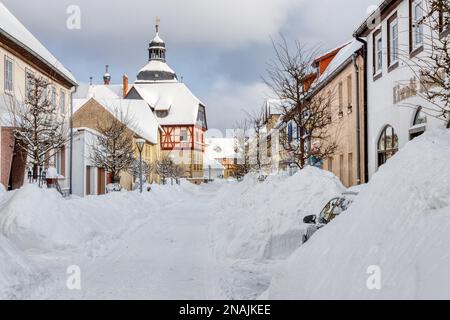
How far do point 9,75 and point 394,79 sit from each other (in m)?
14.7

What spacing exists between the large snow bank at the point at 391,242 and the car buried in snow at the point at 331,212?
313 centimetres

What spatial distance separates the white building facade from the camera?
44.9ft

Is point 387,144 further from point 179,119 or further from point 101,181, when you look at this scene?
point 179,119

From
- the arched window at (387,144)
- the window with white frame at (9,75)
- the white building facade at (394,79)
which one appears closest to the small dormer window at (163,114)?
the window with white frame at (9,75)

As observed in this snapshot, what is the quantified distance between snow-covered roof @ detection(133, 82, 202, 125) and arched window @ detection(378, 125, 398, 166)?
58.7 metres

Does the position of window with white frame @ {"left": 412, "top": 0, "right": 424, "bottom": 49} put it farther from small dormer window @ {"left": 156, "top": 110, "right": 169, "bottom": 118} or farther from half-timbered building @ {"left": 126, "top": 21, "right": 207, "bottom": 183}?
small dormer window @ {"left": 156, "top": 110, "right": 169, "bottom": 118}

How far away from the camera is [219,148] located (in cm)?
11250

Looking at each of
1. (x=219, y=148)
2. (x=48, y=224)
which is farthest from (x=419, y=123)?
(x=219, y=148)

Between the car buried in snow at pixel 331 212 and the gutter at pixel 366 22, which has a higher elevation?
the gutter at pixel 366 22

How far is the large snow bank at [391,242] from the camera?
158 inches

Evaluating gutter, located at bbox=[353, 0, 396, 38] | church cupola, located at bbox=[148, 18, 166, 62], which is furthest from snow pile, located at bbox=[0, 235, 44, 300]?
church cupola, located at bbox=[148, 18, 166, 62]

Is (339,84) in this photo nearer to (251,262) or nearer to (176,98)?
(251,262)

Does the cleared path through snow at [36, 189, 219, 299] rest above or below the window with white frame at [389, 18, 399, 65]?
below

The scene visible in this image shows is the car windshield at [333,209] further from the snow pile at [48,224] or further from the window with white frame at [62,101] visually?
the window with white frame at [62,101]
